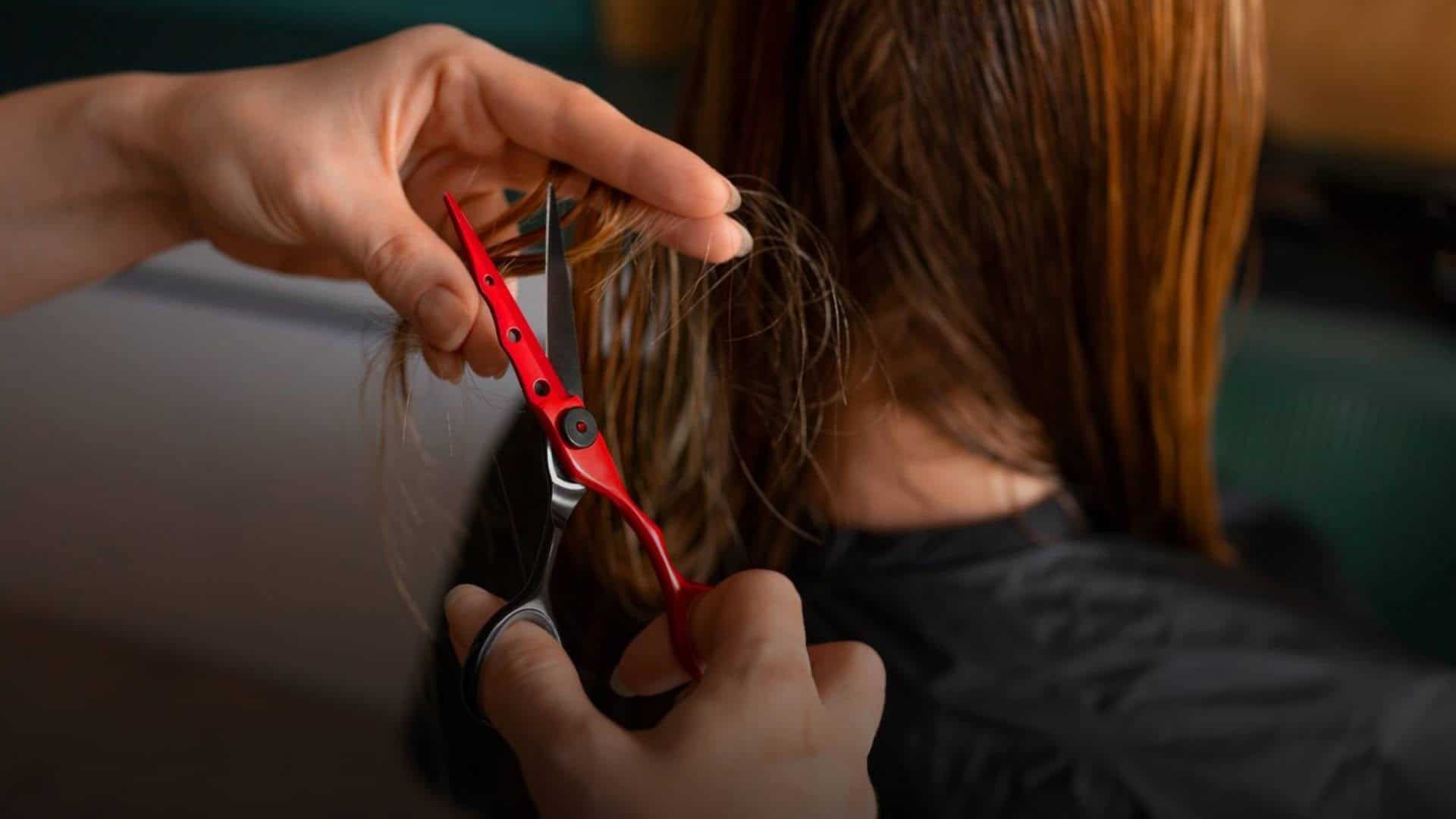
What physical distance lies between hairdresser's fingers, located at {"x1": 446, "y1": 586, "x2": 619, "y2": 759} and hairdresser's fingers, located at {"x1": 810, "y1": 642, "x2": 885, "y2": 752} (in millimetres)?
78

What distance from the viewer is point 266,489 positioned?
0.56 meters

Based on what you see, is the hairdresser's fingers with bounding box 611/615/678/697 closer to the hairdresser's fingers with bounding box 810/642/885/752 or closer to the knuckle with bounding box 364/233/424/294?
the hairdresser's fingers with bounding box 810/642/885/752

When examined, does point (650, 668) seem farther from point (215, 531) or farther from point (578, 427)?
point (215, 531)

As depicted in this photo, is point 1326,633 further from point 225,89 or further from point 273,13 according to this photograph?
point 273,13

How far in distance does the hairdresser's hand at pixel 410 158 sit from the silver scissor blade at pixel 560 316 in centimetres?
2

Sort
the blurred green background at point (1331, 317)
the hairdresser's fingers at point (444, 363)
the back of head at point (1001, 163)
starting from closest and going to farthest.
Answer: the hairdresser's fingers at point (444, 363)
the back of head at point (1001, 163)
the blurred green background at point (1331, 317)

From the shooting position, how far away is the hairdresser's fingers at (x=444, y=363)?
43 cm

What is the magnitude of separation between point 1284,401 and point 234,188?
1135 mm

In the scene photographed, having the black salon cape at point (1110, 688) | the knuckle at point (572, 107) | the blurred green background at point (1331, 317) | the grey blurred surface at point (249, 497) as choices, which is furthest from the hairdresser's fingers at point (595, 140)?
the blurred green background at point (1331, 317)

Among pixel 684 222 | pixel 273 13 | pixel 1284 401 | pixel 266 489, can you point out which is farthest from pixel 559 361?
pixel 1284 401

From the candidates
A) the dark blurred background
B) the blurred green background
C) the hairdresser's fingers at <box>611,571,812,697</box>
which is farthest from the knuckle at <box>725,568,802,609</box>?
the blurred green background

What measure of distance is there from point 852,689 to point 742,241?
19 centimetres

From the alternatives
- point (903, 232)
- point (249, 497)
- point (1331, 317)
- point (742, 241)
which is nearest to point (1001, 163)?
point (903, 232)

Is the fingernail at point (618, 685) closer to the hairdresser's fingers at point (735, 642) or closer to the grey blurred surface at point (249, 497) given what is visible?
the hairdresser's fingers at point (735, 642)
